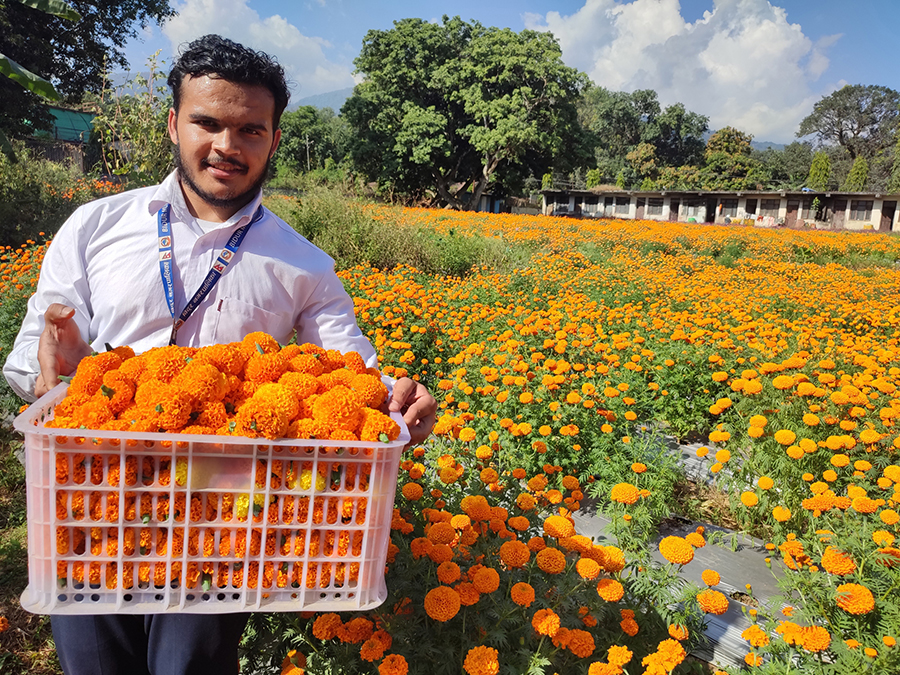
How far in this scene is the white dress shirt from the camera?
1.58m

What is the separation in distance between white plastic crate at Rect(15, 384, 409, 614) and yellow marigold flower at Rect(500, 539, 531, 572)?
571 mm

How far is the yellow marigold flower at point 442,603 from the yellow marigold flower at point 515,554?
20 centimetres

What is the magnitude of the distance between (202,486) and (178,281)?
90 cm

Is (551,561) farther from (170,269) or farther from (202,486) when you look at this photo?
(170,269)

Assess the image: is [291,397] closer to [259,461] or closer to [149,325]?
[259,461]

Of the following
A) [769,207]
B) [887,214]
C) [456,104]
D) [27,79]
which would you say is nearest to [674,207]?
[769,207]

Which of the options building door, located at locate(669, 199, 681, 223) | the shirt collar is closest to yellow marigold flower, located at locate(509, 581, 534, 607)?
the shirt collar

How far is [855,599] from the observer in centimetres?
159

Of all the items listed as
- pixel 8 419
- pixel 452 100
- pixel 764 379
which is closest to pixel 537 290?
pixel 764 379

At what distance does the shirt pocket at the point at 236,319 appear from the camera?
1.66 metres

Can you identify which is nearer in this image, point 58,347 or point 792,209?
point 58,347

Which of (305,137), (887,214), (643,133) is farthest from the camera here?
(643,133)

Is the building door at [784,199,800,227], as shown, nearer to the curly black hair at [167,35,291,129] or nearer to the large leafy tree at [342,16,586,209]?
the large leafy tree at [342,16,586,209]

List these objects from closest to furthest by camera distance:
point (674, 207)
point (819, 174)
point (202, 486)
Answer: point (202, 486) < point (674, 207) < point (819, 174)
